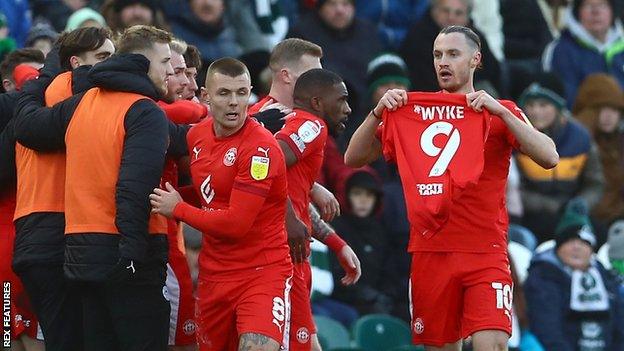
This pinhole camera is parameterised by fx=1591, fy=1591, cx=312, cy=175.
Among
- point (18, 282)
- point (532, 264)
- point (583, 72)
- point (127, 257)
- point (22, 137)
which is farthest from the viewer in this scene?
point (583, 72)

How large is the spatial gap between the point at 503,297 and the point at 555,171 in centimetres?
653

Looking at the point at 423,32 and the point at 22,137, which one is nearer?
the point at 22,137

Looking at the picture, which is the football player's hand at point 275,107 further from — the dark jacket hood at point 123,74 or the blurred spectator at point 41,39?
the blurred spectator at point 41,39

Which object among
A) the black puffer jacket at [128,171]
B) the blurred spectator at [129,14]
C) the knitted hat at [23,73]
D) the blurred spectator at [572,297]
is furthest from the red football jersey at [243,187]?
the blurred spectator at [572,297]

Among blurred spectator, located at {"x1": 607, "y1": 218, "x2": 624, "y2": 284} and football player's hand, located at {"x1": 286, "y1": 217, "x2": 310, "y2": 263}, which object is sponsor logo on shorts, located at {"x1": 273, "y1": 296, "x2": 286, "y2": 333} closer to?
football player's hand, located at {"x1": 286, "y1": 217, "x2": 310, "y2": 263}

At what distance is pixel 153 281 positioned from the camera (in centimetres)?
906

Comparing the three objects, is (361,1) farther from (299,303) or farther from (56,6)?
(299,303)

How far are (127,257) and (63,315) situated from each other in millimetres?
951

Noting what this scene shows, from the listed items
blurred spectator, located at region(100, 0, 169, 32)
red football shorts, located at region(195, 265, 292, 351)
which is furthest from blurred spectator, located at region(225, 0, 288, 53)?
red football shorts, located at region(195, 265, 292, 351)

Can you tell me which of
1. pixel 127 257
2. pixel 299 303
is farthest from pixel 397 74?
pixel 127 257

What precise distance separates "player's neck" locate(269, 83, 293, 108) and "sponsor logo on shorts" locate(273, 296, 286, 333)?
4.88ft

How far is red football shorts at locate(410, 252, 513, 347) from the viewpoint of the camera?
31.0 ft

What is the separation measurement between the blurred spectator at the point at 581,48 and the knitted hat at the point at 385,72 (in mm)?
2922

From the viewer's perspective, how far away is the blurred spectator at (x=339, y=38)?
50.8ft
